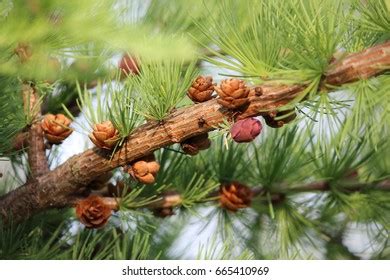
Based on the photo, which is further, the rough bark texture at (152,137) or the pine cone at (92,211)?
the pine cone at (92,211)

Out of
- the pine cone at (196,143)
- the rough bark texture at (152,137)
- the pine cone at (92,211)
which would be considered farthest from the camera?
the pine cone at (92,211)

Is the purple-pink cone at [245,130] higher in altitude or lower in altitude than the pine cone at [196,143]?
higher

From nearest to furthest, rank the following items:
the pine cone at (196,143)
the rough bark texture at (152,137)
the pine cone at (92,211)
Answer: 1. the rough bark texture at (152,137)
2. the pine cone at (196,143)
3. the pine cone at (92,211)

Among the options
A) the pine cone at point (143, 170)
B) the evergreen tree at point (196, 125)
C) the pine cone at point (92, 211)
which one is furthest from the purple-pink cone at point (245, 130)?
the pine cone at point (92, 211)

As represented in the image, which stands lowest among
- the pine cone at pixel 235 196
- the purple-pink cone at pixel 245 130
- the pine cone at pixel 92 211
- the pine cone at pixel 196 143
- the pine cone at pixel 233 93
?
the pine cone at pixel 235 196

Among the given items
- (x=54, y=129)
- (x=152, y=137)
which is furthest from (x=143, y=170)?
(x=54, y=129)

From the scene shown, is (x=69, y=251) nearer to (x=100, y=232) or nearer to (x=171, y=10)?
(x=100, y=232)

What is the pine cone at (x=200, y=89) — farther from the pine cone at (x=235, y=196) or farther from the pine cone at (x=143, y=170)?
the pine cone at (x=235, y=196)
